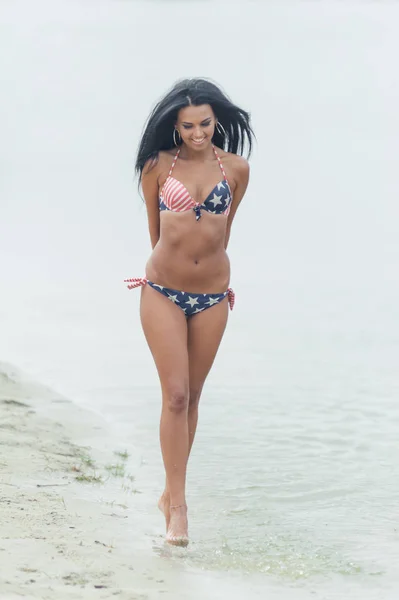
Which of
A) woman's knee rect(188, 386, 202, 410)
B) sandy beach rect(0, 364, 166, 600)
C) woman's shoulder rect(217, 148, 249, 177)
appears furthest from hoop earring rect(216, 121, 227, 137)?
sandy beach rect(0, 364, 166, 600)

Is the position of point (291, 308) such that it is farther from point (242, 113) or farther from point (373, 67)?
point (373, 67)

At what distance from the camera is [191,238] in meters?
5.29

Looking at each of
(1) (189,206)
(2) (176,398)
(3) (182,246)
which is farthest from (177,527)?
(1) (189,206)

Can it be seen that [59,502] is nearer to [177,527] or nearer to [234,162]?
[177,527]

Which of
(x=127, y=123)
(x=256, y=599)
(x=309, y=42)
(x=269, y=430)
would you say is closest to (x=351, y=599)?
(x=256, y=599)

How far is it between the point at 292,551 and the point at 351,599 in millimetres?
763

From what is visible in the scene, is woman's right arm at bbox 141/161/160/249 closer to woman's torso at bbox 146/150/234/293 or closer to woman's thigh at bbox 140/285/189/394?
woman's torso at bbox 146/150/234/293

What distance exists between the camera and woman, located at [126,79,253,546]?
5270 mm

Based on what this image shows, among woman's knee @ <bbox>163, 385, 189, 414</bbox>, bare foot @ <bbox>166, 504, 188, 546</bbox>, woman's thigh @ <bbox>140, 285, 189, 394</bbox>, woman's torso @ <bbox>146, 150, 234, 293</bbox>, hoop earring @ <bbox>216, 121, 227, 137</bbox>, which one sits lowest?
bare foot @ <bbox>166, 504, 188, 546</bbox>

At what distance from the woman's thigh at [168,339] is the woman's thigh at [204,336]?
87mm

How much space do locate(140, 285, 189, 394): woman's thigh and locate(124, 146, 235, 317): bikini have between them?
46 millimetres

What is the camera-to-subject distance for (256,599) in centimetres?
450

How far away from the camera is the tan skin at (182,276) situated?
207 inches

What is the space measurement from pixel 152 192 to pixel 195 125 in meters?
0.40
